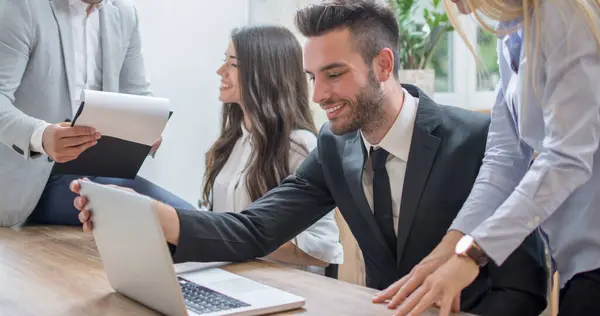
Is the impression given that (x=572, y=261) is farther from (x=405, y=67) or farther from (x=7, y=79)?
(x=405, y=67)

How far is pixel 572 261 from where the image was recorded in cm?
123

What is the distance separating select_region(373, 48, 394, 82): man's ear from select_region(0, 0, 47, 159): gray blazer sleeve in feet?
3.37

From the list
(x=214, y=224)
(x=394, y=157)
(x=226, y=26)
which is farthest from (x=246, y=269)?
(x=226, y=26)

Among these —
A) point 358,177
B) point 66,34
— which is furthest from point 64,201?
point 358,177

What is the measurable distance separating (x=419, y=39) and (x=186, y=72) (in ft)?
3.49

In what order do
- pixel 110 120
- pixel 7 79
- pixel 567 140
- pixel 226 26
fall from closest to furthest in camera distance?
pixel 567 140
pixel 110 120
pixel 7 79
pixel 226 26

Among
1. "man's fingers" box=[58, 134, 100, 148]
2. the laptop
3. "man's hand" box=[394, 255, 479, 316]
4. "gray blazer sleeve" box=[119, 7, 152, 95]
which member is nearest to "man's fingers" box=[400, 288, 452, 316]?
"man's hand" box=[394, 255, 479, 316]

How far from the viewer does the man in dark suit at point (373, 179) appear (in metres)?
1.43

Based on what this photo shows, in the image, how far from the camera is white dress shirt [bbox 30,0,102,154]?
2.36 meters

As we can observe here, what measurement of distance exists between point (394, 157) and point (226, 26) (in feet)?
6.75

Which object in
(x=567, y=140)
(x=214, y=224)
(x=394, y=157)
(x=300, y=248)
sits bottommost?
(x=300, y=248)

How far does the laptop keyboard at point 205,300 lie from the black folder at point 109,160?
0.74 metres

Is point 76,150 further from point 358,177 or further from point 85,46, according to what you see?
point 358,177

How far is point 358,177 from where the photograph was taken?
62.5 inches
